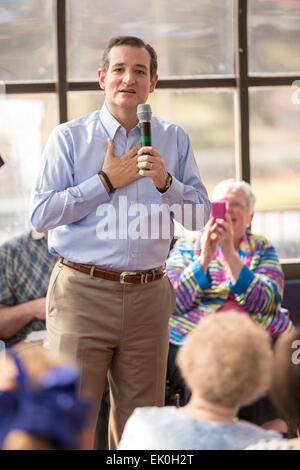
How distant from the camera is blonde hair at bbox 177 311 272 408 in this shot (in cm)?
123

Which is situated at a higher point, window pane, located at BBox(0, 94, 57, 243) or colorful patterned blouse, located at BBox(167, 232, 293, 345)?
window pane, located at BBox(0, 94, 57, 243)

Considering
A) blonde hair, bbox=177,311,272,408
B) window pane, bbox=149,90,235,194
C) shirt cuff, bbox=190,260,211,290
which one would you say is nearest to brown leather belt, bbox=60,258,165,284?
shirt cuff, bbox=190,260,211,290

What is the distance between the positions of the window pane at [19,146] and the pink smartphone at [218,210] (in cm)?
165

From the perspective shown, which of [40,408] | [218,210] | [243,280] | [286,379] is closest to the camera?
[40,408]

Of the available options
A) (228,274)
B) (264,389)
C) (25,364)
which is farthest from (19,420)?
(228,274)

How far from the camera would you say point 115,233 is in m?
2.26

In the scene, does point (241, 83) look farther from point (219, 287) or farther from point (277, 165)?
point (219, 287)

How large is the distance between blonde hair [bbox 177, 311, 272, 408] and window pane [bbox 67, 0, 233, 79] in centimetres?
349

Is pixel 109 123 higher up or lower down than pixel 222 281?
higher up

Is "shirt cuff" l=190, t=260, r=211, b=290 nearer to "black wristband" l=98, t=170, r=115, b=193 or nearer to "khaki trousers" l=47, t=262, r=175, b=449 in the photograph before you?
"khaki trousers" l=47, t=262, r=175, b=449

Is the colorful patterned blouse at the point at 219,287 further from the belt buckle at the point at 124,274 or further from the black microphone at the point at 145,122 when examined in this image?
the black microphone at the point at 145,122

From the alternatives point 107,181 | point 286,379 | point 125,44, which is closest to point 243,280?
point 107,181

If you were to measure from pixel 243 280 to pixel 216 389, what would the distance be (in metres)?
1.89

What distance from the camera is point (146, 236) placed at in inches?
89.8
